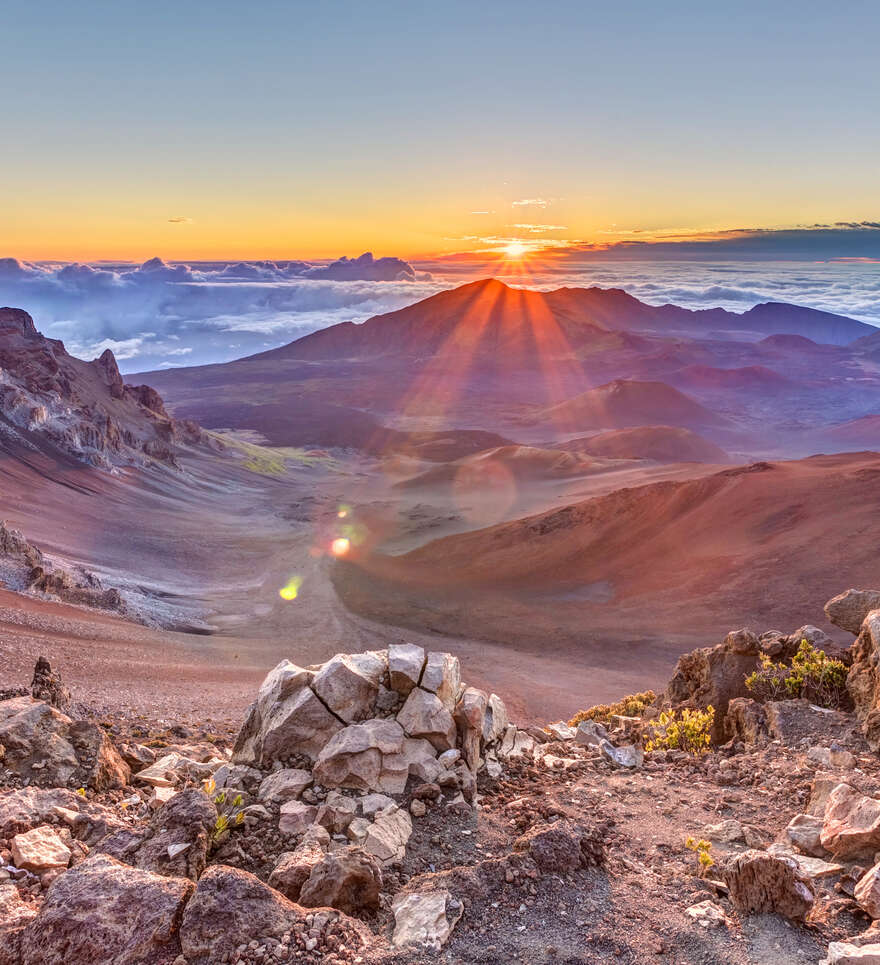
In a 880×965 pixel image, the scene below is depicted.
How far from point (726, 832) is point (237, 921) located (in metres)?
4.09

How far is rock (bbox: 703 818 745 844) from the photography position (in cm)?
560

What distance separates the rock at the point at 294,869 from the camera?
431 centimetres

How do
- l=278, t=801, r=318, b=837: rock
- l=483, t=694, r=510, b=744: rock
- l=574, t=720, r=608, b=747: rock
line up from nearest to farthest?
1. l=278, t=801, r=318, b=837: rock
2. l=483, t=694, r=510, b=744: rock
3. l=574, t=720, r=608, b=747: rock

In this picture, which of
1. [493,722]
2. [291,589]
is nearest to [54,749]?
[493,722]

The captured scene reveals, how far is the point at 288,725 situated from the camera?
6.57 m

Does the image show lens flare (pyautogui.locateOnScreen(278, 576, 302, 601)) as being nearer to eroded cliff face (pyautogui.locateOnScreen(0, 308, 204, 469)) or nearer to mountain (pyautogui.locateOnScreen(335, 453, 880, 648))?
mountain (pyautogui.locateOnScreen(335, 453, 880, 648))

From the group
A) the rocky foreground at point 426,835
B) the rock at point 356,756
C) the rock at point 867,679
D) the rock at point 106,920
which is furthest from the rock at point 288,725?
the rock at point 867,679

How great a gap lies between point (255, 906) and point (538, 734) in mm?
7378

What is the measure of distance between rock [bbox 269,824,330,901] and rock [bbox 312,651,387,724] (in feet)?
6.13

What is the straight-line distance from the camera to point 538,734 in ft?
34.3

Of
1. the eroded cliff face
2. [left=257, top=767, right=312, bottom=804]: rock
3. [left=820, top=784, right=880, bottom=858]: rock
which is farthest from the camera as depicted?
the eroded cliff face

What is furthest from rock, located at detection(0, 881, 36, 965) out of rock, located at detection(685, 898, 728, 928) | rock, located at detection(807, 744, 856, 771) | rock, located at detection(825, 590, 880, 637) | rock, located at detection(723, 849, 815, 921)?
rock, located at detection(825, 590, 880, 637)

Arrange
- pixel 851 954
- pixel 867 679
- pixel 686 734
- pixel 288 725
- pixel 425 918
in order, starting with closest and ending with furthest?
pixel 851 954 < pixel 425 918 < pixel 288 725 < pixel 867 679 < pixel 686 734

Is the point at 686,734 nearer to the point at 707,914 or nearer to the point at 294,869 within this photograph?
the point at 707,914
